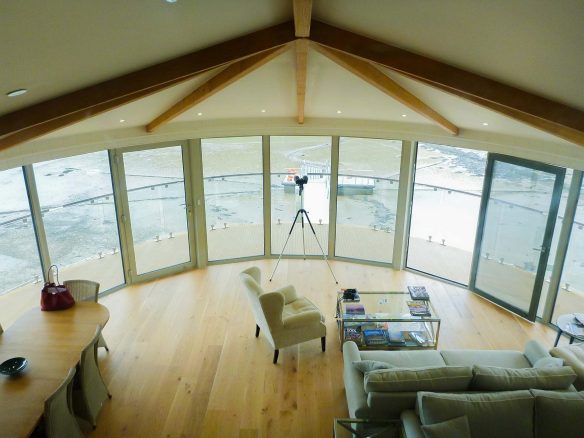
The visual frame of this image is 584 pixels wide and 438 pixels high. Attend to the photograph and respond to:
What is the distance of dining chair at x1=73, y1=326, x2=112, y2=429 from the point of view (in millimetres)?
3693

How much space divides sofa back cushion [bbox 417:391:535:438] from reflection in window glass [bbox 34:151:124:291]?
15.5ft

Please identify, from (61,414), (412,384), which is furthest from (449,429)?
(61,414)

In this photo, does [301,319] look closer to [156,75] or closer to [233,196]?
[156,75]

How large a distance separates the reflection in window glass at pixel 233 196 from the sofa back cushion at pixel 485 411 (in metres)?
4.52

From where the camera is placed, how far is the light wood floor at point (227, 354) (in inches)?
160

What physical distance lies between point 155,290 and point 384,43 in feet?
15.1

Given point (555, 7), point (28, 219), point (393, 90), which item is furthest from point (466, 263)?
point (28, 219)

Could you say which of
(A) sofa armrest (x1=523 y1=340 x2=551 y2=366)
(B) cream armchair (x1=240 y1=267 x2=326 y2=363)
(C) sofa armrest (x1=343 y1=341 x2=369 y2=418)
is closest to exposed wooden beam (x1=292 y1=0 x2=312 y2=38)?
(B) cream armchair (x1=240 y1=267 x2=326 y2=363)

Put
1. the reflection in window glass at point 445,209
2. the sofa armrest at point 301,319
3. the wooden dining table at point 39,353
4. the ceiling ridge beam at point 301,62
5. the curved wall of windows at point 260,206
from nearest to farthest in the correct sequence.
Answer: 1. the wooden dining table at point 39,353
2. the ceiling ridge beam at point 301,62
3. the sofa armrest at point 301,319
4. the curved wall of windows at point 260,206
5. the reflection in window glass at point 445,209

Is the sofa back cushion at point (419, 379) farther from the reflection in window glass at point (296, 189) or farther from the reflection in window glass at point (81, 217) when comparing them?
the reflection in window glass at point (81, 217)

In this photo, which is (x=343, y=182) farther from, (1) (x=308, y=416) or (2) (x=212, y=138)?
(1) (x=308, y=416)

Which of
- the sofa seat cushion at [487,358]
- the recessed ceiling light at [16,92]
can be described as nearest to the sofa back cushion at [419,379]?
the sofa seat cushion at [487,358]

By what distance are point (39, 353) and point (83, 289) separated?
114 centimetres

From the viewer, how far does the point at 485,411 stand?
322 centimetres
